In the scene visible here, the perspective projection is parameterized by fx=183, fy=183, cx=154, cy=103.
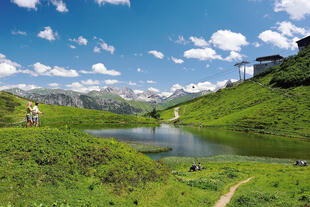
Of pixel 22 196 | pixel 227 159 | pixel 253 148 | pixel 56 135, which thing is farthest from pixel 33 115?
pixel 253 148

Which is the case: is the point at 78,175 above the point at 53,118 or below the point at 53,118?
below

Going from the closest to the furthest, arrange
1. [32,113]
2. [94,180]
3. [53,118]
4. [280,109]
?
[94,180] < [32,113] < [280,109] < [53,118]

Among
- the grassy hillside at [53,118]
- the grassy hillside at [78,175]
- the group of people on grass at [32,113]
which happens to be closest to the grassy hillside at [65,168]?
the grassy hillside at [78,175]

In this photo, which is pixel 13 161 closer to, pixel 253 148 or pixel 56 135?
pixel 56 135

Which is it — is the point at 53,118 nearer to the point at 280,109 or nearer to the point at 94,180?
the point at 94,180

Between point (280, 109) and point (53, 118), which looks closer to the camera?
point (280, 109)

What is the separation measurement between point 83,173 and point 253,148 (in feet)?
233

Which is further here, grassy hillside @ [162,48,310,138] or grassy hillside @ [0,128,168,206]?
grassy hillside @ [162,48,310,138]

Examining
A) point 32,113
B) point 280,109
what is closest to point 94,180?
point 32,113

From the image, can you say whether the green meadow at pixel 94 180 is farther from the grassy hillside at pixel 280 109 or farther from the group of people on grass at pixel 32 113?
the grassy hillside at pixel 280 109

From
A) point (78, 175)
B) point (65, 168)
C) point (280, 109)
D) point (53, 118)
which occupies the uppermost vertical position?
point (280, 109)

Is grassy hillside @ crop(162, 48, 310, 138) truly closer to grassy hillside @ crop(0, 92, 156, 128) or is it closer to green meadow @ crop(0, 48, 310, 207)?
grassy hillside @ crop(0, 92, 156, 128)

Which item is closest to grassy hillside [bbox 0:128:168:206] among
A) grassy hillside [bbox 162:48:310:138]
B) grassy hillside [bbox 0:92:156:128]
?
grassy hillside [bbox 162:48:310:138]

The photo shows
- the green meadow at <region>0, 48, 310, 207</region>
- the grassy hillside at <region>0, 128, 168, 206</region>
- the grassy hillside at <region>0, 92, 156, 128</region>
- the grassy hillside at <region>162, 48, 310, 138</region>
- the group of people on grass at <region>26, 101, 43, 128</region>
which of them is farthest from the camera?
the grassy hillside at <region>0, 92, 156, 128</region>
